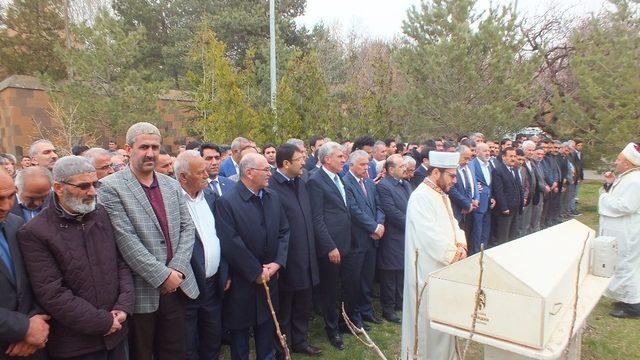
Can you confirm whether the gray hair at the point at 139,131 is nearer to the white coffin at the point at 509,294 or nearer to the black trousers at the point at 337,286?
the white coffin at the point at 509,294

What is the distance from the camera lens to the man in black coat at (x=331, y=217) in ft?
15.6

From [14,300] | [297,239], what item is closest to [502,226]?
[297,239]

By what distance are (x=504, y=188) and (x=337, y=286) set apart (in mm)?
4488

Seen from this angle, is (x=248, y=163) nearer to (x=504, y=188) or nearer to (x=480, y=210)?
(x=480, y=210)

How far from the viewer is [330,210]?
484 centimetres

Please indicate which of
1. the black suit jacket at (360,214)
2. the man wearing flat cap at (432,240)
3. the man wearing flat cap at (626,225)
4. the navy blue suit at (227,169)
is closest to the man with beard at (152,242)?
the man wearing flat cap at (432,240)

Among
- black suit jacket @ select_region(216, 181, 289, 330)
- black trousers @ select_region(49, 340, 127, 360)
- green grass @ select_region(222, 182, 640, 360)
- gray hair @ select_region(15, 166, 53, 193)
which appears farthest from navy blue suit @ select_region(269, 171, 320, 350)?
gray hair @ select_region(15, 166, 53, 193)

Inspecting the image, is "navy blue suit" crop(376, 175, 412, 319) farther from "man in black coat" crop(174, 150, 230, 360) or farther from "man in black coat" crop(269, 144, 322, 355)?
"man in black coat" crop(174, 150, 230, 360)

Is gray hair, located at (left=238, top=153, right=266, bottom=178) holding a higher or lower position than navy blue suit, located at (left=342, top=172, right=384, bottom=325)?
higher

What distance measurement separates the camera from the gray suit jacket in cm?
296

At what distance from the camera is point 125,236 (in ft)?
9.66

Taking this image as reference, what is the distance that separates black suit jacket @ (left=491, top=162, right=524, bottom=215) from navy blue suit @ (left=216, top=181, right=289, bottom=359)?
5168 mm

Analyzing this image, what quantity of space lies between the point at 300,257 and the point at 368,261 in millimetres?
1422

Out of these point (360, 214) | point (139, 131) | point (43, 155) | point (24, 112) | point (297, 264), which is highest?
point (24, 112)
